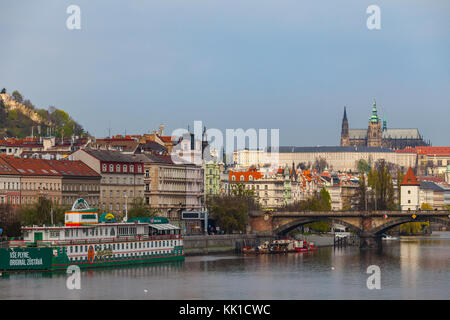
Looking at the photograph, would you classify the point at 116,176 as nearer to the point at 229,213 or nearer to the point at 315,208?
the point at 229,213

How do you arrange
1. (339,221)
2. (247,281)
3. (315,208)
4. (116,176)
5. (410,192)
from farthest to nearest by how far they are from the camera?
(315,208) < (410,192) < (339,221) < (116,176) < (247,281)

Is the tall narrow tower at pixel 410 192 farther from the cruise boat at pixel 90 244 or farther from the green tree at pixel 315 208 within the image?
the cruise boat at pixel 90 244

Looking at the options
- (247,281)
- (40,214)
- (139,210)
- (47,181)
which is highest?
(47,181)

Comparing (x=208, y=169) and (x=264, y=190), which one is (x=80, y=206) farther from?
(x=264, y=190)

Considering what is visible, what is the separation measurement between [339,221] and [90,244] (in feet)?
174

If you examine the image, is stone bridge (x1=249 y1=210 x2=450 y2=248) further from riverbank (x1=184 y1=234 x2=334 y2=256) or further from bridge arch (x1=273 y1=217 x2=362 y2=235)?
riverbank (x1=184 y1=234 x2=334 y2=256)

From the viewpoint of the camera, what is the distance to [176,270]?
306 feet

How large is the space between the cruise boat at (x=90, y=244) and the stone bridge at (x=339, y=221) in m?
34.3

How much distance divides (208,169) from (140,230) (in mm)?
55831

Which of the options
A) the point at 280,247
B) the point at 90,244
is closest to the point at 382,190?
the point at 280,247

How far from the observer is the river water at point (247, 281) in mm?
75562

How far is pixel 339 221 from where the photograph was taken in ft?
456

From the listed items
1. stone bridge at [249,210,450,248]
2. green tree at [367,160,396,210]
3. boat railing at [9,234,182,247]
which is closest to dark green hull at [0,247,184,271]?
boat railing at [9,234,182,247]
